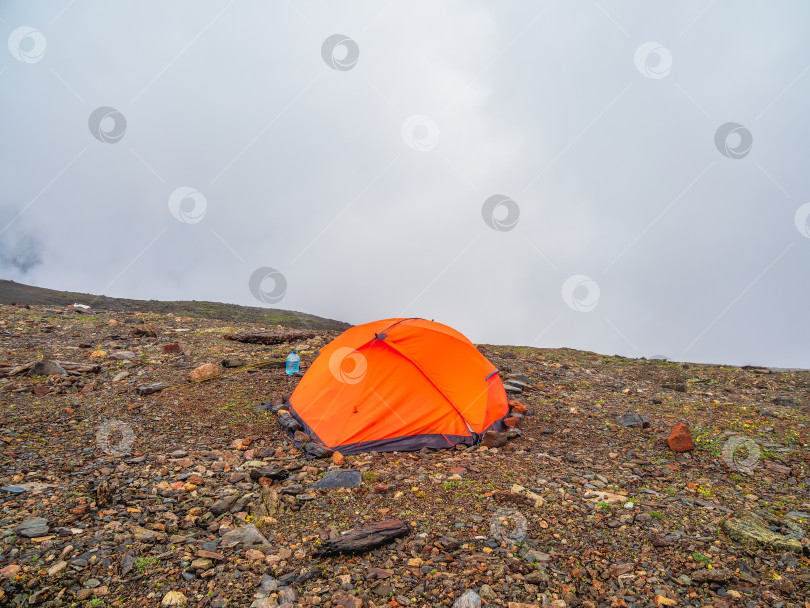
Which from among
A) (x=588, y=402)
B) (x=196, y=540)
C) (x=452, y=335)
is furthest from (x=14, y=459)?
(x=588, y=402)

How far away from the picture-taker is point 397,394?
825cm

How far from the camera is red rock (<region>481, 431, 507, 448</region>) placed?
318 inches

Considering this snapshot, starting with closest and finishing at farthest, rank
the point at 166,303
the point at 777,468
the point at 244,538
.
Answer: the point at 244,538 < the point at 777,468 < the point at 166,303

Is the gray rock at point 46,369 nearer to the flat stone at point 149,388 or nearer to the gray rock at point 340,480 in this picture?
the flat stone at point 149,388

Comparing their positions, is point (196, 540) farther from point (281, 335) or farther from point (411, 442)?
point (281, 335)

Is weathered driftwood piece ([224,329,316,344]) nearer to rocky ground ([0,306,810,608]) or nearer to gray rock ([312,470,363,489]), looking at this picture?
rocky ground ([0,306,810,608])

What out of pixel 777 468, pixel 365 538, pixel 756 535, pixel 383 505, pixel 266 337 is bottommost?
pixel 365 538

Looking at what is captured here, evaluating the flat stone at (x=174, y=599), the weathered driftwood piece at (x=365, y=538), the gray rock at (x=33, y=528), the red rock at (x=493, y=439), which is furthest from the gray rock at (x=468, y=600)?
the gray rock at (x=33, y=528)
